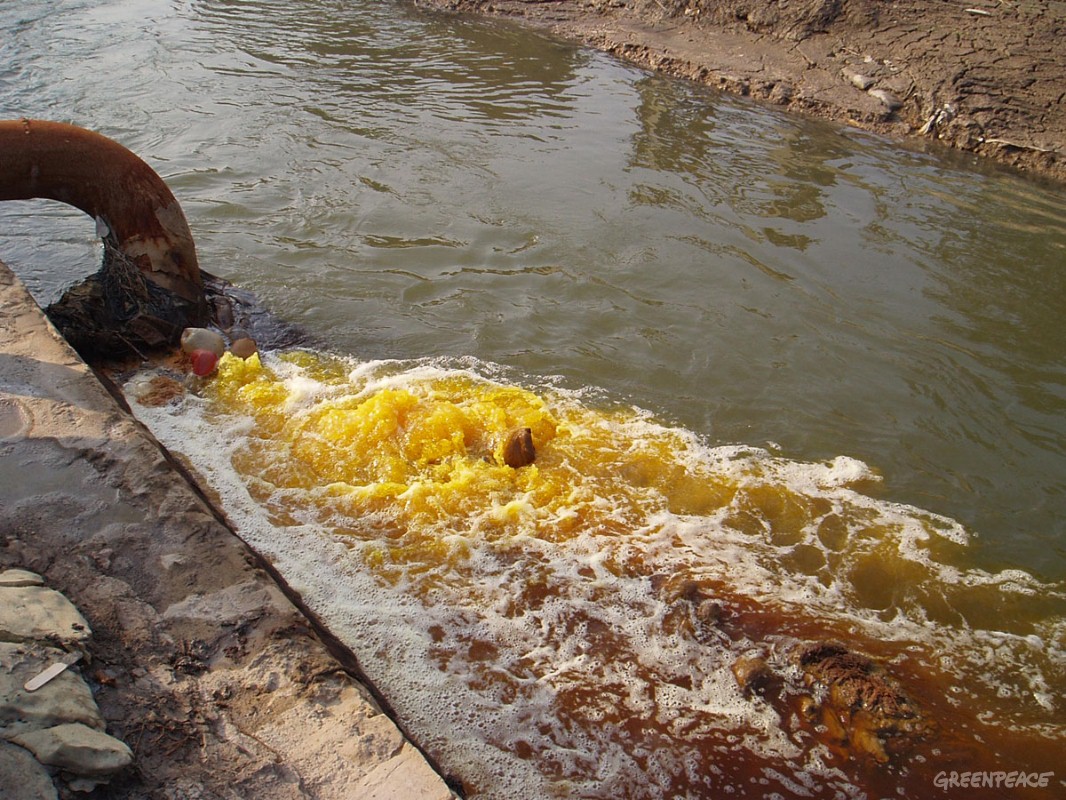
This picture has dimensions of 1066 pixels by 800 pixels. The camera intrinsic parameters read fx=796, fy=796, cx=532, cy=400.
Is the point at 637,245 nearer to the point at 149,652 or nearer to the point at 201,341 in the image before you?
the point at 201,341

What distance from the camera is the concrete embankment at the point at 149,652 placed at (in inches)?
102

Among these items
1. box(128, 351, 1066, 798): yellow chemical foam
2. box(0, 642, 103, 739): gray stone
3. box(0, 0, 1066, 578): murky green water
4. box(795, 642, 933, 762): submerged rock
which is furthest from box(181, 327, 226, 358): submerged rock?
box(795, 642, 933, 762): submerged rock

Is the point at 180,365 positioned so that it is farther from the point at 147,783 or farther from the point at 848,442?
the point at 848,442

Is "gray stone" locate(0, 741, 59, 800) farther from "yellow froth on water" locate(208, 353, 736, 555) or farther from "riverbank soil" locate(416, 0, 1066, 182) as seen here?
"riverbank soil" locate(416, 0, 1066, 182)

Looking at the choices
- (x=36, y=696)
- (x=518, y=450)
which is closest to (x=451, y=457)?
(x=518, y=450)

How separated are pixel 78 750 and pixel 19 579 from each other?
3.23ft

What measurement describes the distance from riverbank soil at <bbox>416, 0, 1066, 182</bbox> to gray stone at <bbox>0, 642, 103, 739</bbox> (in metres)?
11.7

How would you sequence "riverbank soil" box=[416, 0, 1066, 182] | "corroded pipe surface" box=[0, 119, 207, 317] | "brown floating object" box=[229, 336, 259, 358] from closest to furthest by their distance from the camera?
"corroded pipe surface" box=[0, 119, 207, 317] < "brown floating object" box=[229, 336, 259, 358] < "riverbank soil" box=[416, 0, 1066, 182]

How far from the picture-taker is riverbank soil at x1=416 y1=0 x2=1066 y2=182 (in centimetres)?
1083

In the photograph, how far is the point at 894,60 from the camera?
12.1m

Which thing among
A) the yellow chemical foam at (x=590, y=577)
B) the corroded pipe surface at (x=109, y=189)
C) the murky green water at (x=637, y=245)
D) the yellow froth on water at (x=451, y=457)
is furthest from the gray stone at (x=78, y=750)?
the corroded pipe surface at (x=109, y=189)

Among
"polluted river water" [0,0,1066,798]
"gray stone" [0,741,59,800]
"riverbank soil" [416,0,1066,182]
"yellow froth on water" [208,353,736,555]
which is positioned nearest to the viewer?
"gray stone" [0,741,59,800]

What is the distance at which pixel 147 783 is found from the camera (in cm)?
257

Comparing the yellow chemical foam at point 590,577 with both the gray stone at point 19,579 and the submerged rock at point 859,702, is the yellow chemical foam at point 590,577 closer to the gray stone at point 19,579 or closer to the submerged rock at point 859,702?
the submerged rock at point 859,702
